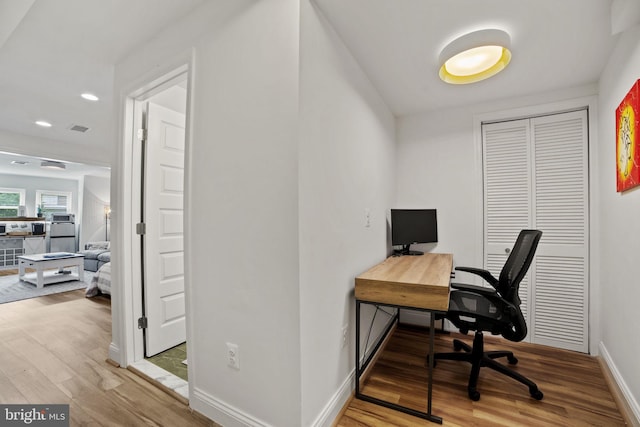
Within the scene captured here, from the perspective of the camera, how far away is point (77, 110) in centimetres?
312

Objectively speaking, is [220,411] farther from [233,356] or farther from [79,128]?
[79,128]

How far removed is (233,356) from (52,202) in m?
10.1

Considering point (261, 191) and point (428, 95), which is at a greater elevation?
point (428, 95)

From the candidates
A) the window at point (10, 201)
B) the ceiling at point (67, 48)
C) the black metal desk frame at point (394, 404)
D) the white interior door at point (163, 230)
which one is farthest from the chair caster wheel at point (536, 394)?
the window at point (10, 201)

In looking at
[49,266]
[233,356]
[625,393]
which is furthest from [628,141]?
[49,266]

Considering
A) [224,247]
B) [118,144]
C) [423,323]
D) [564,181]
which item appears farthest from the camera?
[423,323]

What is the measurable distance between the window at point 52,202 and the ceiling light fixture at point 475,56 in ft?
34.7

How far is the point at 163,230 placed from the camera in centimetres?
234

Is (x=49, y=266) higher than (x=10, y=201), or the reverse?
(x=10, y=201)

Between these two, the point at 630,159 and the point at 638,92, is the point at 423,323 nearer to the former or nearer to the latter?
the point at 630,159

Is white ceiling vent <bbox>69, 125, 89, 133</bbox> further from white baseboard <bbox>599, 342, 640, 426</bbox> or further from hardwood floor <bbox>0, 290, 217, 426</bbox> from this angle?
white baseboard <bbox>599, 342, 640, 426</bbox>

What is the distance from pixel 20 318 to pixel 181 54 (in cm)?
385

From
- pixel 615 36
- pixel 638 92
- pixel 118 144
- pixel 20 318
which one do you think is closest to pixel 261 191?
pixel 118 144

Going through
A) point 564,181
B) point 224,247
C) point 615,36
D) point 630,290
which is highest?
point 615,36
